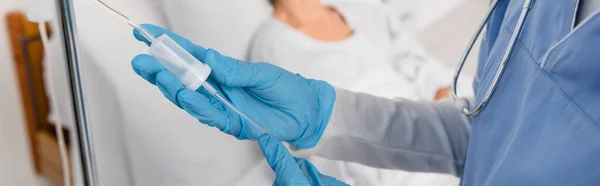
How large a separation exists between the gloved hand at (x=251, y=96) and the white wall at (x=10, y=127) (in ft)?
1.35

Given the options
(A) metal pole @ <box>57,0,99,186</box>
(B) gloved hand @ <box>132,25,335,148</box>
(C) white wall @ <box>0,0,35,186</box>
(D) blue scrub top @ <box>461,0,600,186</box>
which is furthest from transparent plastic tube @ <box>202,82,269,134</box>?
(C) white wall @ <box>0,0,35,186</box>

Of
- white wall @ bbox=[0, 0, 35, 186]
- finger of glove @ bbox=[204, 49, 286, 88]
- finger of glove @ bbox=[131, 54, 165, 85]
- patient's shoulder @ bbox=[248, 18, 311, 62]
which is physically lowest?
white wall @ bbox=[0, 0, 35, 186]

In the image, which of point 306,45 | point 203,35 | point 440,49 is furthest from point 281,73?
point 440,49

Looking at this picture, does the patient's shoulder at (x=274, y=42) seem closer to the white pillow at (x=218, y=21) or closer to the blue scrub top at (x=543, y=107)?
the white pillow at (x=218, y=21)

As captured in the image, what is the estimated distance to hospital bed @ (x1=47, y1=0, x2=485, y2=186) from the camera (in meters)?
0.75

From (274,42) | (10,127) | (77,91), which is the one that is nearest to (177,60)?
(77,91)

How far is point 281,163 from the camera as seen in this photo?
0.66 meters

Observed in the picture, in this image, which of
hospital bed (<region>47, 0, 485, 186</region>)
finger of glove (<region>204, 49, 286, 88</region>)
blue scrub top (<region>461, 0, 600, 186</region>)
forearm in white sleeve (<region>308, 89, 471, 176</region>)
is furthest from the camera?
forearm in white sleeve (<region>308, 89, 471, 176</region>)

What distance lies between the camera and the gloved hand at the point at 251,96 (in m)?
0.60

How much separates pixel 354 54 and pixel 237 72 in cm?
52

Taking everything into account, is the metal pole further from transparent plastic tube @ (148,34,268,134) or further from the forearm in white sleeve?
the forearm in white sleeve

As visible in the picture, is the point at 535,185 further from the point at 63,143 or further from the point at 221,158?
Result: the point at 63,143

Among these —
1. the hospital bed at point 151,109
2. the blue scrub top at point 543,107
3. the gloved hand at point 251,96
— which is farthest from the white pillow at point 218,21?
the blue scrub top at point 543,107

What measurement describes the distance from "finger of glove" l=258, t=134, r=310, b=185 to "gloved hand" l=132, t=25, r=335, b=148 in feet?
0.13
